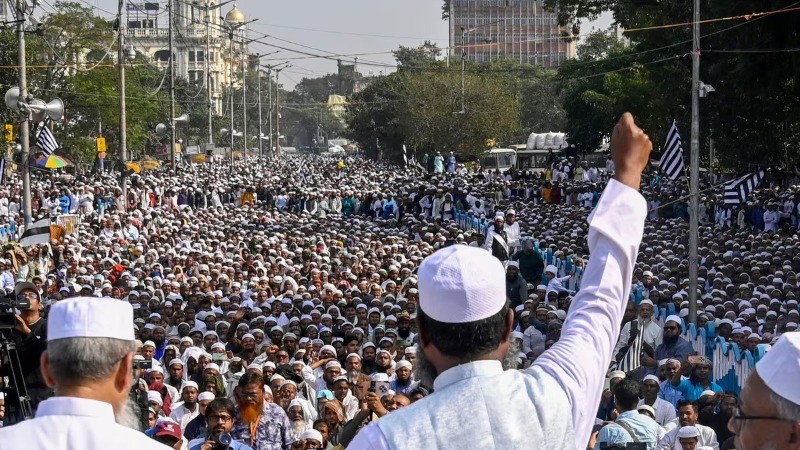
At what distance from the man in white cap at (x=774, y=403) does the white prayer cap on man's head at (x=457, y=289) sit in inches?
21.0

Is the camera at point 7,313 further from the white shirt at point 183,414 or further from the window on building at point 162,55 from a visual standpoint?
the window on building at point 162,55

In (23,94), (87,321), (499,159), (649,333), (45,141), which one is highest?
(23,94)

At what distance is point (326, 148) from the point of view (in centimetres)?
16688

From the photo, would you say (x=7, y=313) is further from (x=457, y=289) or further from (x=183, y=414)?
(x=457, y=289)

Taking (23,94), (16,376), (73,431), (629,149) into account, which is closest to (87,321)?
(73,431)

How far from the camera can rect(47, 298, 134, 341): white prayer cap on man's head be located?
101 inches

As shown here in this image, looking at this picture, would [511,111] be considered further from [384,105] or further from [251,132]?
[251,132]

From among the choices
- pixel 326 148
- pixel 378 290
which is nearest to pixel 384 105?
pixel 378 290

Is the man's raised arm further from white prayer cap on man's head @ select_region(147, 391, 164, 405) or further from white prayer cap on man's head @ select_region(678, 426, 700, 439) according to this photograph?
white prayer cap on man's head @ select_region(147, 391, 164, 405)

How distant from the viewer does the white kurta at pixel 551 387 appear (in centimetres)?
230

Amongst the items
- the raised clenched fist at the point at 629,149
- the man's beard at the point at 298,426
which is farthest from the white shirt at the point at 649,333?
the raised clenched fist at the point at 629,149

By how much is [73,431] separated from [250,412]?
6.30m

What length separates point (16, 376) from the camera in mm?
6211

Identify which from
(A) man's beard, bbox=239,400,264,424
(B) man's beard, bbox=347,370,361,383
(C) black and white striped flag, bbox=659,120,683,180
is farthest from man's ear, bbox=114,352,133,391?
(C) black and white striped flag, bbox=659,120,683,180
